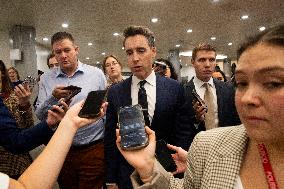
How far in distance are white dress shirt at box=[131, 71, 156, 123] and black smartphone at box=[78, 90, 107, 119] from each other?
544mm

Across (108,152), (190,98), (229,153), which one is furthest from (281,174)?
(190,98)

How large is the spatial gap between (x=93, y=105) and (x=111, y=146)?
861mm

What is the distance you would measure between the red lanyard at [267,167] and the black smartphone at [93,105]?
830 millimetres

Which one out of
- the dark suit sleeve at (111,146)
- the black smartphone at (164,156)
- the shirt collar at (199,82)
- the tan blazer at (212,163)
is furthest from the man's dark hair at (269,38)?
the shirt collar at (199,82)

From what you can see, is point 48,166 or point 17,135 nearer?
point 48,166

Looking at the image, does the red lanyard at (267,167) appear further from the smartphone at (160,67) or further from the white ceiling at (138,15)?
the white ceiling at (138,15)

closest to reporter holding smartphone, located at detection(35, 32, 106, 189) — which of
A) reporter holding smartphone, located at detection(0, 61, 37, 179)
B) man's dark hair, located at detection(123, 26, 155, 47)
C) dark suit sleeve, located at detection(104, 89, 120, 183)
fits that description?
reporter holding smartphone, located at detection(0, 61, 37, 179)

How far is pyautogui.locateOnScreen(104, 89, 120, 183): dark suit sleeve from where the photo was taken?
2496 mm

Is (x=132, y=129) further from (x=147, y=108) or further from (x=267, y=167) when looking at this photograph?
(x=147, y=108)

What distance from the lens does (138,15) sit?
9.34 metres

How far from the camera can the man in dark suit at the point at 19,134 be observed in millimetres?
1819

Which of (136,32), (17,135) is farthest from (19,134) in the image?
(136,32)

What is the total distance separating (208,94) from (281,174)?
2.16 meters

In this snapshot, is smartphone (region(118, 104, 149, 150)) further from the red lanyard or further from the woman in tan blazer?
the red lanyard
